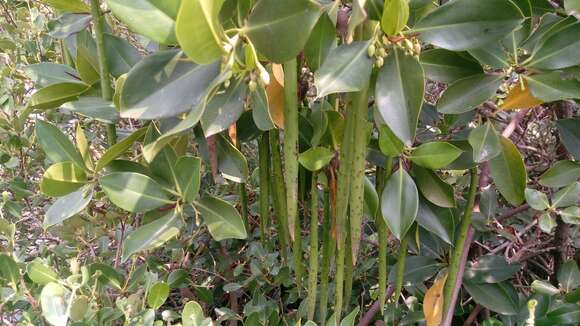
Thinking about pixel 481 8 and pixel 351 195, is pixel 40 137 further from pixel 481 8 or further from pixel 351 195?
pixel 481 8

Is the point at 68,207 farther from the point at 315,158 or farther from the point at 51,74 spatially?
the point at 315,158

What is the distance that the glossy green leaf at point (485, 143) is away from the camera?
601 millimetres

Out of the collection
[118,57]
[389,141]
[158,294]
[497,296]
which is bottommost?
[497,296]

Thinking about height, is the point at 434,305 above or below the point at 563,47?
below

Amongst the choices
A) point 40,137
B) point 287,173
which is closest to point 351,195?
point 287,173

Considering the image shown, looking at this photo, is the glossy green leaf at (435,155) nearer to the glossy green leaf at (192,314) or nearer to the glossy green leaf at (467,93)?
the glossy green leaf at (467,93)

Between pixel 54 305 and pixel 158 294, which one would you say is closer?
pixel 54 305

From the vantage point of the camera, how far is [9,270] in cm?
75

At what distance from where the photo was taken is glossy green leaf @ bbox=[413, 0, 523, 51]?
49 cm

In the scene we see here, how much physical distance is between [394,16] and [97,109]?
37 cm

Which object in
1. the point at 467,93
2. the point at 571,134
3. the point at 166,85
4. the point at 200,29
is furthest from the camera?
the point at 571,134

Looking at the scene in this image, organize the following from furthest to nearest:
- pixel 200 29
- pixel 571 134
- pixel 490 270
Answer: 1. pixel 490 270
2. pixel 571 134
3. pixel 200 29

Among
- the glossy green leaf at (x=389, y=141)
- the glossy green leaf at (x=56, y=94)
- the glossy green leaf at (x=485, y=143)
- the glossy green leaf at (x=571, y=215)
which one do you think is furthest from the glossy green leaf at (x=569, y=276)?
the glossy green leaf at (x=56, y=94)

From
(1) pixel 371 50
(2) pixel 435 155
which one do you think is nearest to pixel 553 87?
(2) pixel 435 155
